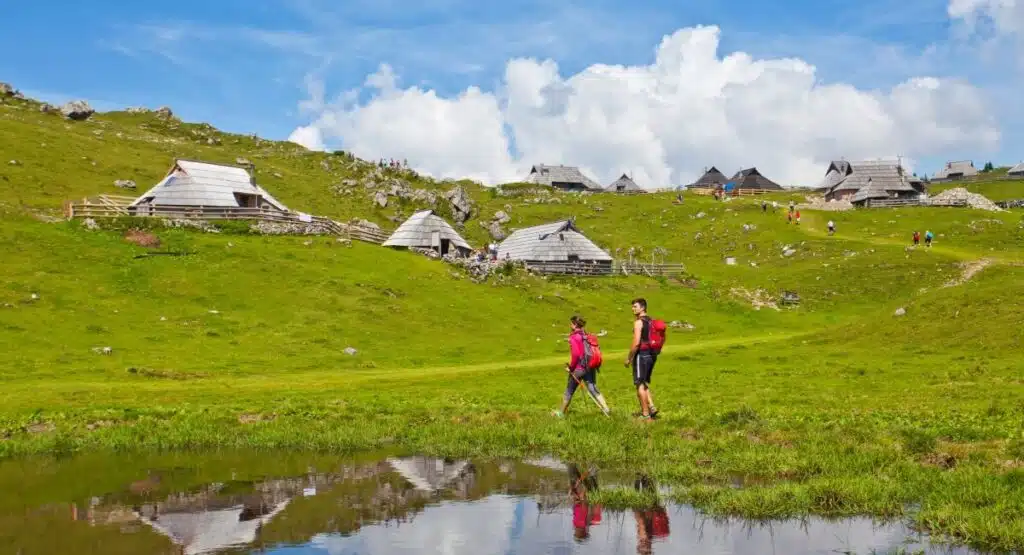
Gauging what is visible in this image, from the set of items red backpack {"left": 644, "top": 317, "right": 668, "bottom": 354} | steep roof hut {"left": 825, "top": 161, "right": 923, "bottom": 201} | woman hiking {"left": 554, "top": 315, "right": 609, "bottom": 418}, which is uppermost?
steep roof hut {"left": 825, "top": 161, "right": 923, "bottom": 201}

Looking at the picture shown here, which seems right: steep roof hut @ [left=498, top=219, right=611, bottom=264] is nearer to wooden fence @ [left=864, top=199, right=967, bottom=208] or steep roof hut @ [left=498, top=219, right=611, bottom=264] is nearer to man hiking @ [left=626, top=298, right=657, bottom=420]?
wooden fence @ [left=864, top=199, right=967, bottom=208]

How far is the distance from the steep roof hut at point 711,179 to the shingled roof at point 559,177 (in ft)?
73.6

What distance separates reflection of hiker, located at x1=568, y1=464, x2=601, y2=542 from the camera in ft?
35.3

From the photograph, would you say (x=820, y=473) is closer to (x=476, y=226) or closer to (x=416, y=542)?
(x=416, y=542)

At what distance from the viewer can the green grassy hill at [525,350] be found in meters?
14.8

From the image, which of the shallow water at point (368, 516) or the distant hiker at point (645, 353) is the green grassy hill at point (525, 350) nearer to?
the distant hiker at point (645, 353)

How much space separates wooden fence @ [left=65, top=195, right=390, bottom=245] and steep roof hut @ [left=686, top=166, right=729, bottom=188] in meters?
107

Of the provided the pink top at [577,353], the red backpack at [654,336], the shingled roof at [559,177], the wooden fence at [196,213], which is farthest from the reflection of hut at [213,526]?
the shingled roof at [559,177]

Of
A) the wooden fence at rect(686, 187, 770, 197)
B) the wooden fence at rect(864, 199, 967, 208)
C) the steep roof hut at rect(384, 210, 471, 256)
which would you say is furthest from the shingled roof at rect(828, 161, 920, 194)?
the steep roof hut at rect(384, 210, 471, 256)

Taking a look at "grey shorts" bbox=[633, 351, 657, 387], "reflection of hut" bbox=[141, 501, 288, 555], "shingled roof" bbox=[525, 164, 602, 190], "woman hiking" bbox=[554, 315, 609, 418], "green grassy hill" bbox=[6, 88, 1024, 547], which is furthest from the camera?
"shingled roof" bbox=[525, 164, 602, 190]

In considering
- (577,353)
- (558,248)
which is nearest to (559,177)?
(558,248)

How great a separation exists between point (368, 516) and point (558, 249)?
7247cm

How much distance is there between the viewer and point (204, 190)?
72.7 metres

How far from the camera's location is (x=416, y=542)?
10227 millimetres
